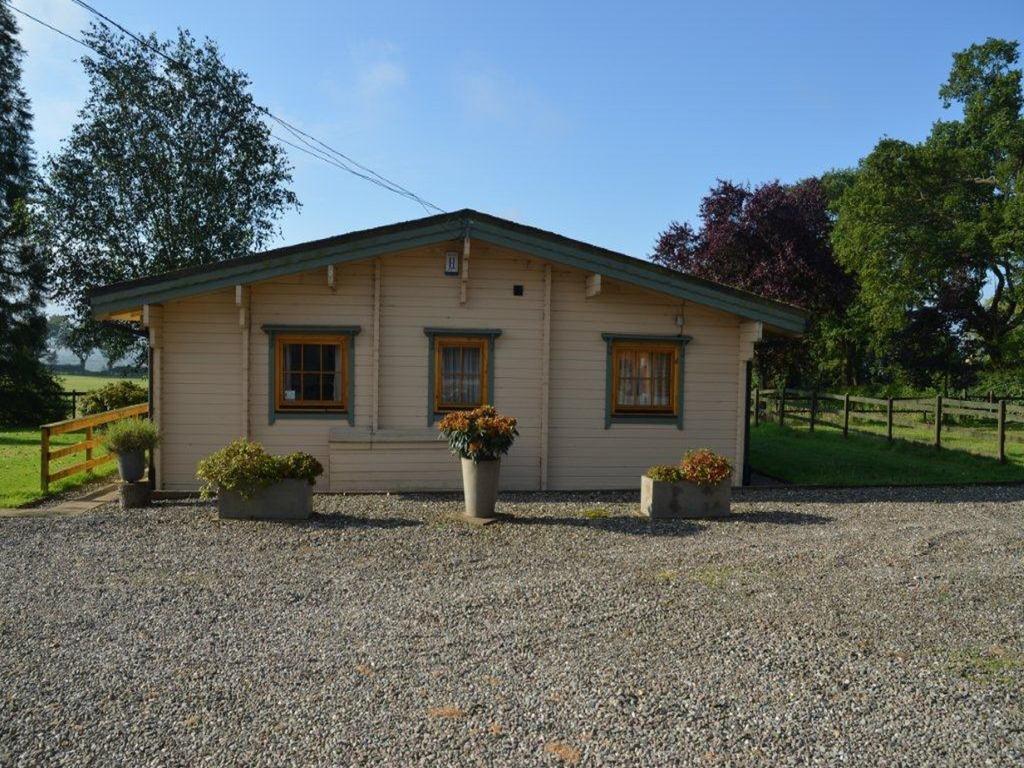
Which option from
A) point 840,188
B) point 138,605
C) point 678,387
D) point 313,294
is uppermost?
point 840,188

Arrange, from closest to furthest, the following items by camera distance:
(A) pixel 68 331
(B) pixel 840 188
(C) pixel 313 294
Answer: (C) pixel 313 294, (A) pixel 68 331, (B) pixel 840 188

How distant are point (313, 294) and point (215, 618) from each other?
19.4ft

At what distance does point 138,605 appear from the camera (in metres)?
5.60

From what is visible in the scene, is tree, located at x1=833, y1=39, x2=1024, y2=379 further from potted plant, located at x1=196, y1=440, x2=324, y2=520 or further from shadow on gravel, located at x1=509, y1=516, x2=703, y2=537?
potted plant, located at x1=196, y1=440, x2=324, y2=520

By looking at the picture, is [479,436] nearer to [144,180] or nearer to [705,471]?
[705,471]

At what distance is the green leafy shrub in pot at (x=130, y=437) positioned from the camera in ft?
30.3

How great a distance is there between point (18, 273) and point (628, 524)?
2684 cm

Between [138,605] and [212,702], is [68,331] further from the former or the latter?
[212,702]

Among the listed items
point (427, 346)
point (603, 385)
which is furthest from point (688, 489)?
point (427, 346)

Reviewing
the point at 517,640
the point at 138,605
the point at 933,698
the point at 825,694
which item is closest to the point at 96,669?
the point at 138,605

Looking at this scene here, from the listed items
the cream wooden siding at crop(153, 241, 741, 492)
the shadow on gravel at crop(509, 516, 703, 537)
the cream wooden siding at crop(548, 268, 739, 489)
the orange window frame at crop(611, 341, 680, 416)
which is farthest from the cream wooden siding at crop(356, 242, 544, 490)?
the shadow on gravel at crop(509, 516, 703, 537)

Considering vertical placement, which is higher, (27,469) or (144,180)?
(144,180)

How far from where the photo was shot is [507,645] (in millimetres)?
4785

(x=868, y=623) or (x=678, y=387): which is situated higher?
(x=678, y=387)
